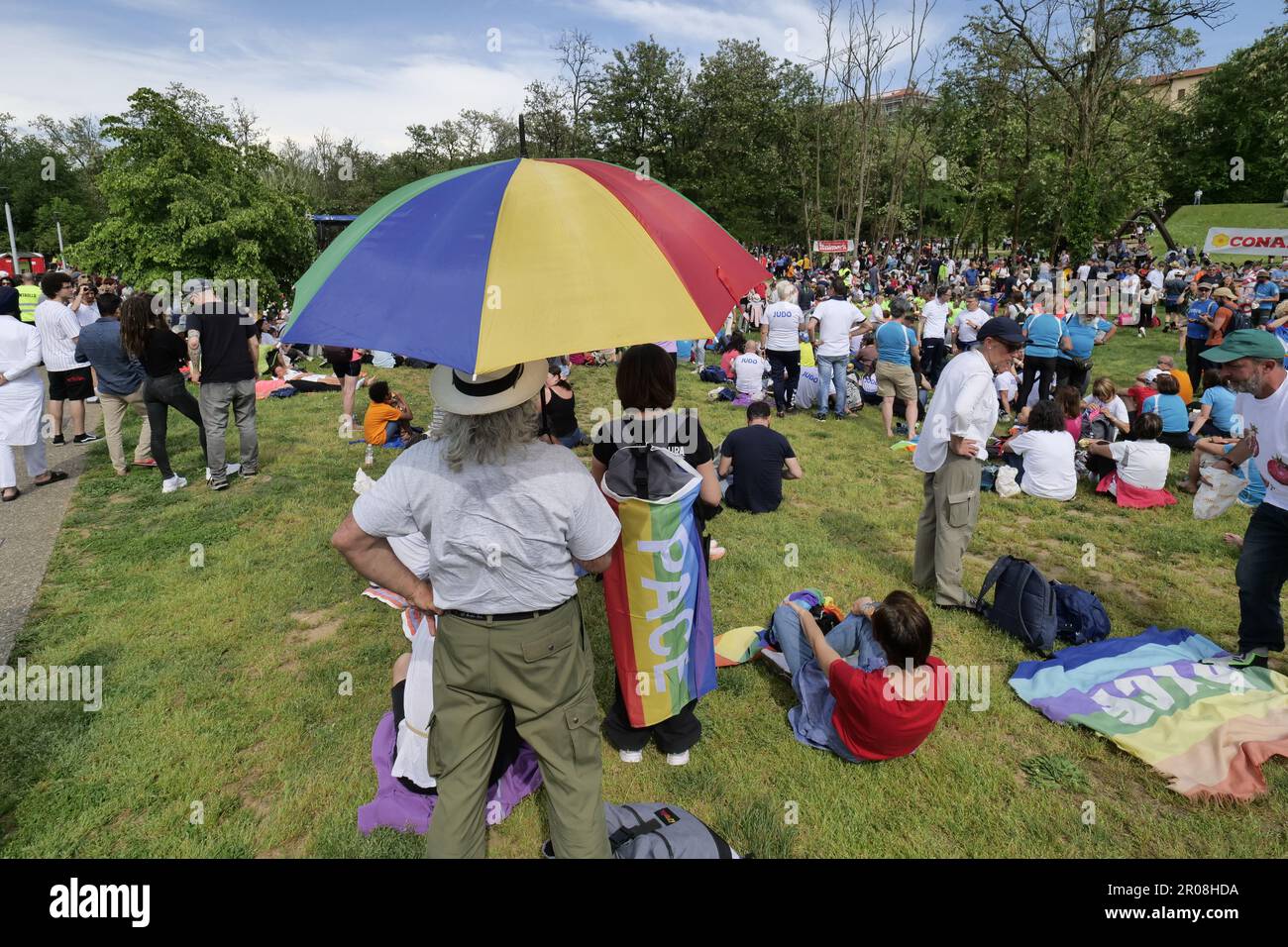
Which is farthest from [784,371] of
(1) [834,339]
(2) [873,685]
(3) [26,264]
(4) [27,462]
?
(3) [26,264]

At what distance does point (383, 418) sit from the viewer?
8.07m

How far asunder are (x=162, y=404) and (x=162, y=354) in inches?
24.4

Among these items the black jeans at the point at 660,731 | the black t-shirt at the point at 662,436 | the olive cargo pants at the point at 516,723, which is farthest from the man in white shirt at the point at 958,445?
the olive cargo pants at the point at 516,723

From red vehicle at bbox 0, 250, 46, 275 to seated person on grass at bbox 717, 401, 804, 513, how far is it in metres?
25.1

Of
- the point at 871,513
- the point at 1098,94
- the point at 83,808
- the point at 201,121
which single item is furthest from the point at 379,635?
the point at 1098,94

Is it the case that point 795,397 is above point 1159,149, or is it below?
below

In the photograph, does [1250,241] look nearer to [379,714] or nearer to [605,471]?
[605,471]

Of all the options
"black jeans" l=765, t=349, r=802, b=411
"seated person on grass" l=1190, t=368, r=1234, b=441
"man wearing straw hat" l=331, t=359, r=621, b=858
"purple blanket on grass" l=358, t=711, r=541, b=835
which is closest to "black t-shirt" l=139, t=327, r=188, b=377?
"purple blanket on grass" l=358, t=711, r=541, b=835

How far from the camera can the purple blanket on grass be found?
3025mm

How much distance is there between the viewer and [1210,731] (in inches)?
139

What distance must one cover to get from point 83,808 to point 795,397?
991 cm

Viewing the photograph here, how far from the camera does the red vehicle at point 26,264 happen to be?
23922 millimetres

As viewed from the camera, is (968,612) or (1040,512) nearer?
(968,612)
